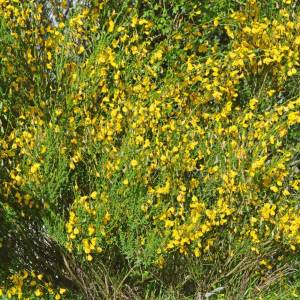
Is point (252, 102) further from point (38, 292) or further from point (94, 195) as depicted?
point (38, 292)

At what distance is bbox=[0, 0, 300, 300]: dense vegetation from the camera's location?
12.3ft

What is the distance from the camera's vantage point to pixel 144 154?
3.68 metres

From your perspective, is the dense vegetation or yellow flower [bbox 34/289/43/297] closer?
the dense vegetation

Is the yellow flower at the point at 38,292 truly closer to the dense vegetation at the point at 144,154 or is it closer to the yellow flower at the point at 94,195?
the dense vegetation at the point at 144,154

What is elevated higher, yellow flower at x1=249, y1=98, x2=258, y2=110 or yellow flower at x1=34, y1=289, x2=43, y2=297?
yellow flower at x1=249, y1=98, x2=258, y2=110

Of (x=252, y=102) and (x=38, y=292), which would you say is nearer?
(x=252, y=102)

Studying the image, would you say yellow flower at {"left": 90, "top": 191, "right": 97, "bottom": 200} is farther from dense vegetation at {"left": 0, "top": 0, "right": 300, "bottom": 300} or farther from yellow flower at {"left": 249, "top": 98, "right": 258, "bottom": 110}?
yellow flower at {"left": 249, "top": 98, "right": 258, "bottom": 110}

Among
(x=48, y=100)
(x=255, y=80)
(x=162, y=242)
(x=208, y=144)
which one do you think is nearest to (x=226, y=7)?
(x=255, y=80)

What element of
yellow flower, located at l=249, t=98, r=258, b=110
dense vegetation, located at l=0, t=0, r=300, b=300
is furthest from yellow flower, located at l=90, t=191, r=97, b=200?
yellow flower, located at l=249, t=98, r=258, b=110

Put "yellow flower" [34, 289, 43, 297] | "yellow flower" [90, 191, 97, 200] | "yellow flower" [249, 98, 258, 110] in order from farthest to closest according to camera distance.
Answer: "yellow flower" [34, 289, 43, 297] < "yellow flower" [249, 98, 258, 110] < "yellow flower" [90, 191, 97, 200]

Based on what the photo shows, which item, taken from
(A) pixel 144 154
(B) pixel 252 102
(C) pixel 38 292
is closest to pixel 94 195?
(A) pixel 144 154

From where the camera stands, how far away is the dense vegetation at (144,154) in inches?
147

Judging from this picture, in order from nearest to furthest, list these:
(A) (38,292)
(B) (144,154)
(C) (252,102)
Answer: (B) (144,154)
(C) (252,102)
(A) (38,292)

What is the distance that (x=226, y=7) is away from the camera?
4582mm
